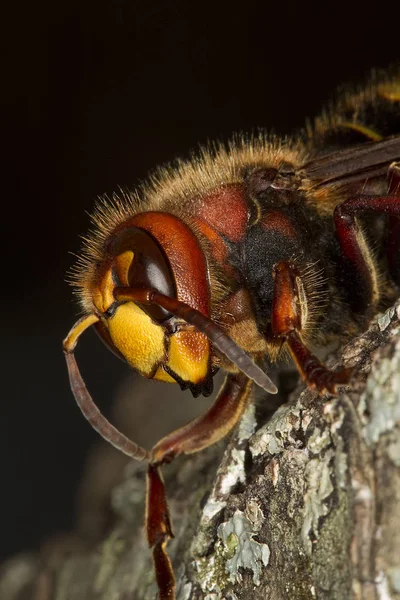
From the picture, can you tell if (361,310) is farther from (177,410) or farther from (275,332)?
(177,410)

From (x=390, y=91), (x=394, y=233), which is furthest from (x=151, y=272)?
(x=390, y=91)

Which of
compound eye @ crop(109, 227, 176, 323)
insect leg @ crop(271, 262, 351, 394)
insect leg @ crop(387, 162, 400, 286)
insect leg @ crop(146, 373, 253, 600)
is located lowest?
insect leg @ crop(146, 373, 253, 600)

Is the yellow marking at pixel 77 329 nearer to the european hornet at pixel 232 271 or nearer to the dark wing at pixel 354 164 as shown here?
the european hornet at pixel 232 271

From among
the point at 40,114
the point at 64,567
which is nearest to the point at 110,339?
the point at 64,567

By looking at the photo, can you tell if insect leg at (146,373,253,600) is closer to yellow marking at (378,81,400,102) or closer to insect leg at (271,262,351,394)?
insect leg at (271,262,351,394)

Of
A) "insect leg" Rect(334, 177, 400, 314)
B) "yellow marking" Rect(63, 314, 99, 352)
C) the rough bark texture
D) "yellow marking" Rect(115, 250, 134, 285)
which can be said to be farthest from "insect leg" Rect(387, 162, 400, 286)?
"yellow marking" Rect(63, 314, 99, 352)

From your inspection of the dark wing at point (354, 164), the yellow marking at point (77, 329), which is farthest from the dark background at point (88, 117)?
the yellow marking at point (77, 329)

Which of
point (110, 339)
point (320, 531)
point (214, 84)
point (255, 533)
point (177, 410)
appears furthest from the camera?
point (214, 84)
